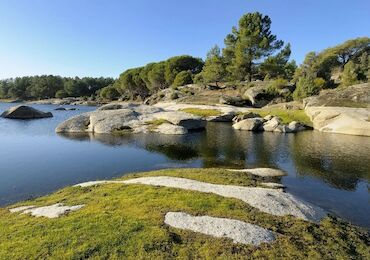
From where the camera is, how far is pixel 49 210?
53.3 feet

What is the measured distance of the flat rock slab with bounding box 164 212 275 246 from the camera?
518 inches

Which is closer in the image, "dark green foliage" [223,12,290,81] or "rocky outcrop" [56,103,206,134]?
"rocky outcrop" [56,103,206,134]

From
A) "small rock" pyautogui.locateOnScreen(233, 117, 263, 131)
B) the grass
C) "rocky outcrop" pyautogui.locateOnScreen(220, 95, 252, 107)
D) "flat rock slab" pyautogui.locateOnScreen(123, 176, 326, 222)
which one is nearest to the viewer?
the grass

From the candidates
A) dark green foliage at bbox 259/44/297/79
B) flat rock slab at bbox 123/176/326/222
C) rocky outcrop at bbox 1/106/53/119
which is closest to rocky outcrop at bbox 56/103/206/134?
rocky outcrop at bbox 1/106/53/119

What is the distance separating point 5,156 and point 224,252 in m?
32.9

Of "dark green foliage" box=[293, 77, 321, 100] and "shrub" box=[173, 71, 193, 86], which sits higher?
"shrub" box=[173, 71, 193, 86]

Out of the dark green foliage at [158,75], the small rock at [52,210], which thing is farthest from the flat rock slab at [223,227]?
the dark green foliage at [158,75]

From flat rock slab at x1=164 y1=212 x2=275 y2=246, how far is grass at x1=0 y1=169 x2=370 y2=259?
0.36 m

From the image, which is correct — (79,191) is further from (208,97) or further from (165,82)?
(165,82)

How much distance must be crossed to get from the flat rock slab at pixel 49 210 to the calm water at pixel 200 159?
5.32 meters

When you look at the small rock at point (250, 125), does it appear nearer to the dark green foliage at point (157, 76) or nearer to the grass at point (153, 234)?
the grass at point (153, 234)

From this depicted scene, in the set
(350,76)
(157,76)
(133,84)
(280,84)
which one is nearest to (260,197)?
(280,84)

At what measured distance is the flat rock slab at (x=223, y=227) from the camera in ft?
43.1

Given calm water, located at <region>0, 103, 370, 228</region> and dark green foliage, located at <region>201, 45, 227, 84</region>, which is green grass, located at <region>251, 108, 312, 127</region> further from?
dark green foliage, located at <region>201, 45, 227, 84</region>
